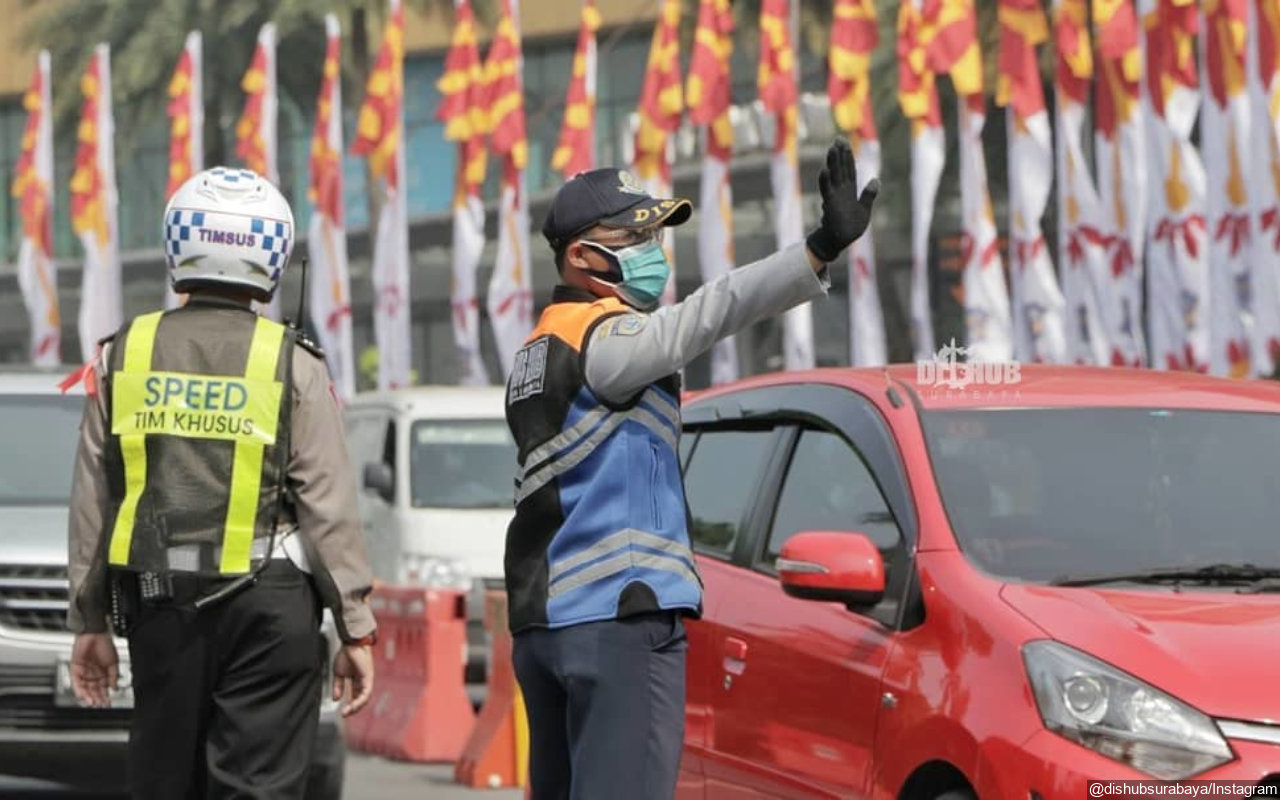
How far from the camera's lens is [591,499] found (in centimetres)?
519

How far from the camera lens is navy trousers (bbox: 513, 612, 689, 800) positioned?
203 inches

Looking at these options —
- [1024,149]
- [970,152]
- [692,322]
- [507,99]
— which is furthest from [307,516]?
[507,99]

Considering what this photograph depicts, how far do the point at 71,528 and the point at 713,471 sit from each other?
2472 mm

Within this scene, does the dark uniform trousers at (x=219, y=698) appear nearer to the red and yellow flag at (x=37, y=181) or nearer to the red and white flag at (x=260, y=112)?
the red and white flag at (x=260, y=112)

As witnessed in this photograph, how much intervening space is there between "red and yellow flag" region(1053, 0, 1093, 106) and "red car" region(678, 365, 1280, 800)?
1885 centimetres

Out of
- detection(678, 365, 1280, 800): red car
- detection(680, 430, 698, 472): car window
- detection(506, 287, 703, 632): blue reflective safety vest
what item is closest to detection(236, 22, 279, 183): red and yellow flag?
detection(680, 430, 698, 472): car window

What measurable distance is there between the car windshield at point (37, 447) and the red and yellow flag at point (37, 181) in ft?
87.5

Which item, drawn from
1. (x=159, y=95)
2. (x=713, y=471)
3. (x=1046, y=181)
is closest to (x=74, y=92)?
(x=159, y=95)

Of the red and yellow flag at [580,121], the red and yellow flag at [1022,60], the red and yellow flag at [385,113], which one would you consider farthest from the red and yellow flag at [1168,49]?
the red and yellow flag at [385,113]

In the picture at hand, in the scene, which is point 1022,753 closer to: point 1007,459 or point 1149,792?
point 1149,792

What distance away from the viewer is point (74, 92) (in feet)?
145

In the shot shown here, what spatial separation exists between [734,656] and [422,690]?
→ 22.7 ft

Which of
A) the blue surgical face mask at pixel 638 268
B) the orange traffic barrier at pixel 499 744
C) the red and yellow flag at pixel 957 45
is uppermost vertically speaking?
the red and yellow flag at pixel 957 45

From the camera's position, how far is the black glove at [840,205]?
190 inches
